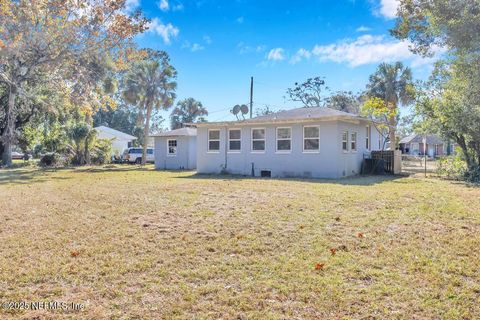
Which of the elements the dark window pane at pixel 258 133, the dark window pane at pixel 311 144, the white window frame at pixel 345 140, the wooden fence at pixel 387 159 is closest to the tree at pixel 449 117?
the wooden fence at pixel 387 159

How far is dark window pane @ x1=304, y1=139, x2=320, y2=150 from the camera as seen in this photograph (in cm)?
1638

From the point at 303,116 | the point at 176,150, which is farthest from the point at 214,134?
the point at 176,150

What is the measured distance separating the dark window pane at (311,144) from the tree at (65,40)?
10.6m

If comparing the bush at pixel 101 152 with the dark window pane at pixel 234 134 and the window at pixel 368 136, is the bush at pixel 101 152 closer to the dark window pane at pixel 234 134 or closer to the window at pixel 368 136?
the dark window pane at pixel 234 134

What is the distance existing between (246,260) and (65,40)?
17.1 meters

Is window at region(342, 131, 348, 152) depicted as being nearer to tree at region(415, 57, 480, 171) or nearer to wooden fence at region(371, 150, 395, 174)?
wooden fence at region(371, 150, 395, 174)

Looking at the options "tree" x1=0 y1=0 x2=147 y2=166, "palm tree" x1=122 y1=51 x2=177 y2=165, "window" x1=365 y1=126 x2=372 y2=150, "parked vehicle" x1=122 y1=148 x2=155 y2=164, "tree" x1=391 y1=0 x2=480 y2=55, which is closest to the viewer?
"tree" x1=391 y1=0 x2=480 y2=55

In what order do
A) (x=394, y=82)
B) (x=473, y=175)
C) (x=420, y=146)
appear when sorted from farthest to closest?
1. (x=420, y=146)
2. (x=394, y=82)
3. (x=473, y=175)

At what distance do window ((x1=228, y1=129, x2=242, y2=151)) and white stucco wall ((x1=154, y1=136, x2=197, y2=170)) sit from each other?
6.81 meters

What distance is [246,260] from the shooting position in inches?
179

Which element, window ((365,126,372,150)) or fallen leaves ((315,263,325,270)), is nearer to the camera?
fallen leaves ((315,263,325,270))

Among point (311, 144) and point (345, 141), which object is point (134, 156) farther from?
point (345, 141)

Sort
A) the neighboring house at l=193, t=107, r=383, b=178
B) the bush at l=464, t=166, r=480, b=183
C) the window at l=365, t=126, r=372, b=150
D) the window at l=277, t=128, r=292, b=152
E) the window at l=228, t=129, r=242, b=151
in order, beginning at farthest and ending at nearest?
the window at l=365, t=126, r=372, b=150, the window at l=228, t=129, r=242, b=151, the window at l=277, t=128, r=292, b=152, the neighboring house at l=193, t=107, r=383, b=178, the bush at l=464, t=166, r=480, b=183

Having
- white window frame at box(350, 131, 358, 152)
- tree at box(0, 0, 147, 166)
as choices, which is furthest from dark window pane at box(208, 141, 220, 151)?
white window frame at box(350, 131, 358, 152)
